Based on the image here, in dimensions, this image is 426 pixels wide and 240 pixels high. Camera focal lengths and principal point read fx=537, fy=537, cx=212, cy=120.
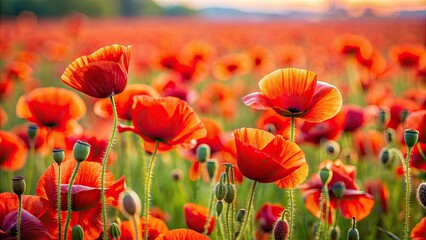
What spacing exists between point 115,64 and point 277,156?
1.44 feet

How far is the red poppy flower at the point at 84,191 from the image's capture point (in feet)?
4.09

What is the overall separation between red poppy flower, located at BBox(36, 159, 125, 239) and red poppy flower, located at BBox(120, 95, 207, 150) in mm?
147

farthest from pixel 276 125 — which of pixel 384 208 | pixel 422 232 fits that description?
pixel 422 232

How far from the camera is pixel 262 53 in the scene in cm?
460

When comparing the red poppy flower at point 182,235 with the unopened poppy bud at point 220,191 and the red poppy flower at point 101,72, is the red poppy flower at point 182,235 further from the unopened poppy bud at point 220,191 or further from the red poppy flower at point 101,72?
the red poppy flower at point 101,72

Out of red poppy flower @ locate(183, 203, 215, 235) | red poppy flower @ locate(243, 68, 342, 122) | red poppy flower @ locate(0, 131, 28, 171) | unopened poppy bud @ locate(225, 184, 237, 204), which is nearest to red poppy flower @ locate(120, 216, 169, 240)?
red poppy flower @ locate(183, 203, 215, 235)

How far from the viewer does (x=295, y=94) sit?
→ 1.32 meters

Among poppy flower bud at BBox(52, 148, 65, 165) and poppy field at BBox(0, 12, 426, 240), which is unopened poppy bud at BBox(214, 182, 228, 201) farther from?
poppy flower bud at BBox(52, 148, 65, 165)

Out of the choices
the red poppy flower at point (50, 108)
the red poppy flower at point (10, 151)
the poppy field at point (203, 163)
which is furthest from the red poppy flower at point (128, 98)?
the red poppy flower at point (10, 151)

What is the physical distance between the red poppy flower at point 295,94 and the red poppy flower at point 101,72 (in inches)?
12.4

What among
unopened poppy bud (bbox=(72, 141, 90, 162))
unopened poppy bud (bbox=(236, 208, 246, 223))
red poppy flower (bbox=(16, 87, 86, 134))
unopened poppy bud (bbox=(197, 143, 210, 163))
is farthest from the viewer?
red poppy flower (bbox=(16, 87, 86, 134))

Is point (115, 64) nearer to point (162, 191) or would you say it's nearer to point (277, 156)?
point (277, 156)

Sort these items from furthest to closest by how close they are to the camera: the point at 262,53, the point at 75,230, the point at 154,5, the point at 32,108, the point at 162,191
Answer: the point at 154,5 < the point at 262,53 < the point at 162,191 < the point at 32,108 < the point at 75,230

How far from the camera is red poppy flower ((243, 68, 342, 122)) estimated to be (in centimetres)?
132
